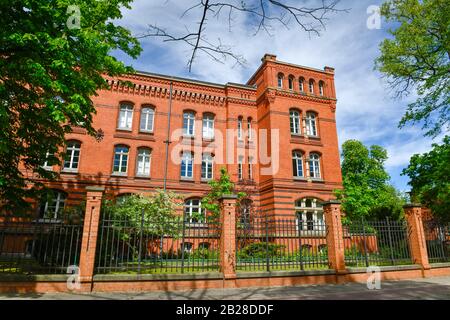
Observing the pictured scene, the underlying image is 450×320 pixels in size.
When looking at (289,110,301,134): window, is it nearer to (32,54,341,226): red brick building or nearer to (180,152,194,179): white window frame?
(32,54,341,226): red brick building

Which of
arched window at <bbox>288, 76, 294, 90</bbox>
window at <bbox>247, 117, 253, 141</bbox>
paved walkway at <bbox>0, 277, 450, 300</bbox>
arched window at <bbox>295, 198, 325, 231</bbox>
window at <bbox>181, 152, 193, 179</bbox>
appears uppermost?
arched window at <bbox>288, 76, 294, 90</bbox>

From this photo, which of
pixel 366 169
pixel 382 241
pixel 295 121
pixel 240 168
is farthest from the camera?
pixel 366 169

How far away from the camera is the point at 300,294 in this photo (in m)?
7.77

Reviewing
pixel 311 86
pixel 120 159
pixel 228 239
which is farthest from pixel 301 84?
pixel 228 239

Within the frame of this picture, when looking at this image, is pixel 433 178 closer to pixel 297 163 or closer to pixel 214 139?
pixel 297 163

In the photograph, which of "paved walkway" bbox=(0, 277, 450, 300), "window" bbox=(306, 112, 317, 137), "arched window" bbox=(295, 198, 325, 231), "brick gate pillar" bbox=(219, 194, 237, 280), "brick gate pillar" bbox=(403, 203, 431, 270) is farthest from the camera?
"window" bbox=(306, 112, 317, 137)

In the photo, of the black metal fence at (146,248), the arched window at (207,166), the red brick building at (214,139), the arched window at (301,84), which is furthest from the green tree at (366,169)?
the black metal fence at (146,248)

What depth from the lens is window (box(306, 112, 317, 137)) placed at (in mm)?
21984

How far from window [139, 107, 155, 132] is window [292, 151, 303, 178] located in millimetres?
10651

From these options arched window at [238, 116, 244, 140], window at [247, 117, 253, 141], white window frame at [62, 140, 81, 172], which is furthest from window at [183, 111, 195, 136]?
white window frame at [62, 140, 81, 172]

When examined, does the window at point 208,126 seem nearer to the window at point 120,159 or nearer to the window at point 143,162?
the window at point 143,162

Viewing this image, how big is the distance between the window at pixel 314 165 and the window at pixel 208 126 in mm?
7710

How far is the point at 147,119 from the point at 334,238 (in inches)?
608

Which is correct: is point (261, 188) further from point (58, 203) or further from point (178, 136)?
point (58, 203)
